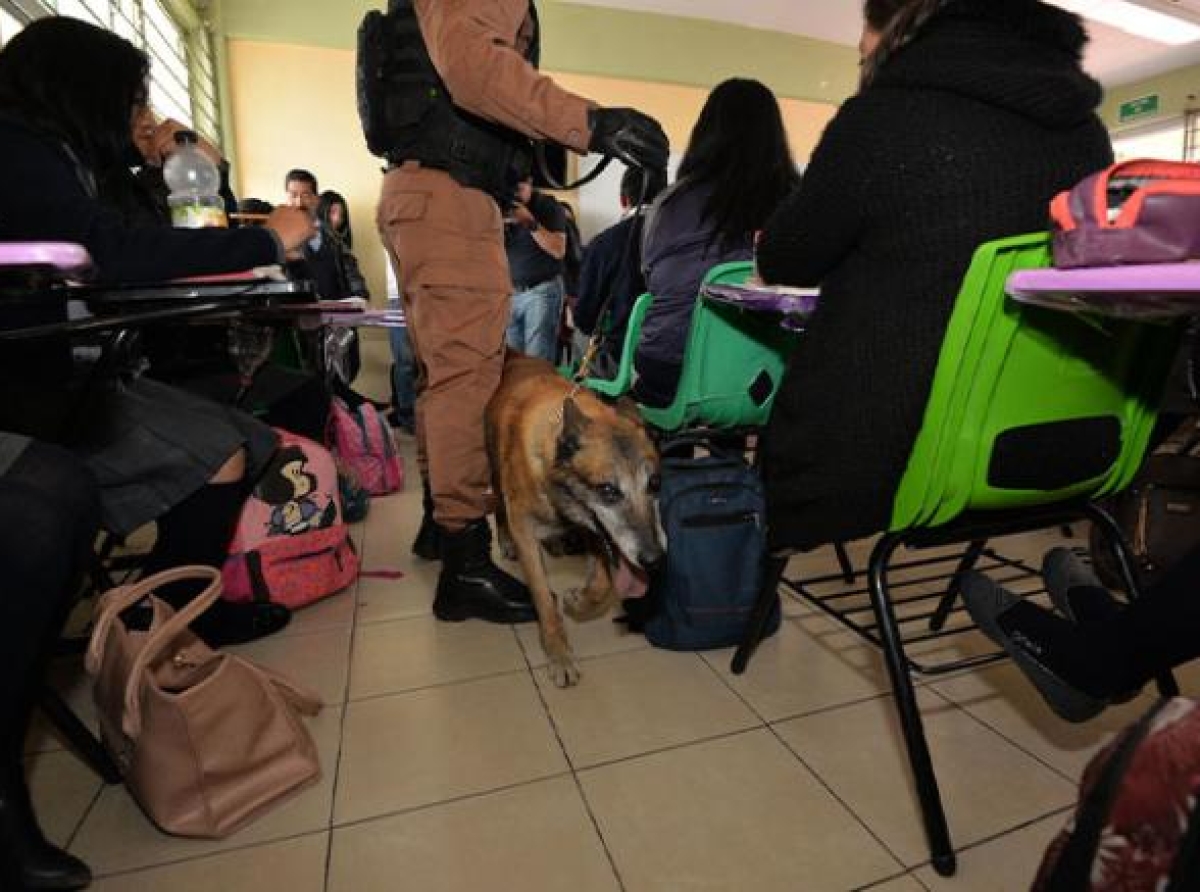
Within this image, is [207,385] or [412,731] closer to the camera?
[412,731]

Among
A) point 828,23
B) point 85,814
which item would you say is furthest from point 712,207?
point 828,23

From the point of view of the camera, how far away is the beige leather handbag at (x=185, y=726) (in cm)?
101

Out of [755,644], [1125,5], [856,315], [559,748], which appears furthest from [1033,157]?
[1125,5]

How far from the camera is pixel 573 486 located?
1.55 metres

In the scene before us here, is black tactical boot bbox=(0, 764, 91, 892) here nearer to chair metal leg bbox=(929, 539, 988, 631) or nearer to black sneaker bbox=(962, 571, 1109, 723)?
black sneaker bbox=(962, 571, 1109, 723)

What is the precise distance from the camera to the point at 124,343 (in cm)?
111

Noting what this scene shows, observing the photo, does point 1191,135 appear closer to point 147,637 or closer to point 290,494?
point 290,494

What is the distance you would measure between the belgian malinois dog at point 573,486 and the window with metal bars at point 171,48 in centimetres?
242

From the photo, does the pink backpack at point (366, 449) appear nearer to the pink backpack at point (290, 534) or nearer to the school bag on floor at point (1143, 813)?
the pink backpack at point (290, 534)

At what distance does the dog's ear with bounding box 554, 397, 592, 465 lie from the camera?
1.54 meters

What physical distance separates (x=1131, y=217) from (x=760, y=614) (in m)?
1.02

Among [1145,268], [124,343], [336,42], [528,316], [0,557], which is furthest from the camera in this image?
[336,42]

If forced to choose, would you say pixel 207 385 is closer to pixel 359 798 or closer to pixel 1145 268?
pixel 359 798

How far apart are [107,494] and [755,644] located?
1356 millimetres
